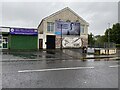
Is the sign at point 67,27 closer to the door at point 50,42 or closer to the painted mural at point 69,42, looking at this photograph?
the painted mural at point 69,42

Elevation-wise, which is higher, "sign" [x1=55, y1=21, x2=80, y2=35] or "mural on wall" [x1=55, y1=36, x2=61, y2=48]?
"sign" [x1=55, y1=21, x2=80, y2=35]

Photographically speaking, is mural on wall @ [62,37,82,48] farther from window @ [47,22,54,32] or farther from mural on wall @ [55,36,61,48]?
window @ [47,22,54,32]

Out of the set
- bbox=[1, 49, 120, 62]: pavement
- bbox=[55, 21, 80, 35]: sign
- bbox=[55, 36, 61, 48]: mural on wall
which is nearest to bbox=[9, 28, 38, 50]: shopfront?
bbox=[55, 36, 61, 48]: mural on wall

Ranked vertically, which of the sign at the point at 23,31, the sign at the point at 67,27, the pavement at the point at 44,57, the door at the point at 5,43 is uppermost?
the sign at the point at 67,27

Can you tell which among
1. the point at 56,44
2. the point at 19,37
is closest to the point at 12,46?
the point at 19,37

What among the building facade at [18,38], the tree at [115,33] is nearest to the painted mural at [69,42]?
the building facade at [18,38]

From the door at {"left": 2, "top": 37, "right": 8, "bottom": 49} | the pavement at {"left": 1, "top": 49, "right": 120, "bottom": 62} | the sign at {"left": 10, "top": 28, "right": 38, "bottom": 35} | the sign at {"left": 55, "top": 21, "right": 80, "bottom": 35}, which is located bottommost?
the pavement at {"left": 1, "top": 49, "right": 120, "bottom": 62}

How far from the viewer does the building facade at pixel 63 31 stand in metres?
39.9

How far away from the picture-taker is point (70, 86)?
6.81 m

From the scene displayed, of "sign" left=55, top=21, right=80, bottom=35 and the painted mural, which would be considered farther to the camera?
"sign" left=55, top=21, right=80, bottom=35

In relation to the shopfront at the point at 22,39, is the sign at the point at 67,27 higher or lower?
higher

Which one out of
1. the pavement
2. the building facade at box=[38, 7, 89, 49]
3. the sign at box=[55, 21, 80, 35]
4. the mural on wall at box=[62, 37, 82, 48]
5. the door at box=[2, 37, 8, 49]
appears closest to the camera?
the pavement

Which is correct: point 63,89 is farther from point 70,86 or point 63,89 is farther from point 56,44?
point 56,44

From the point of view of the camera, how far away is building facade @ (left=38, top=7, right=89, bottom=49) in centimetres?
3988
